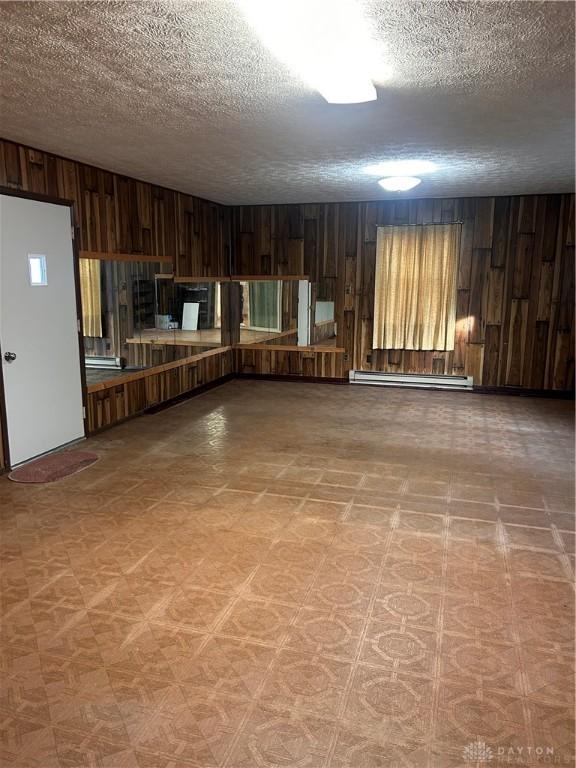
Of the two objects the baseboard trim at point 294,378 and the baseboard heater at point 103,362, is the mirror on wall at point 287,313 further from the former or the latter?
the baseboard heater at point 103,362

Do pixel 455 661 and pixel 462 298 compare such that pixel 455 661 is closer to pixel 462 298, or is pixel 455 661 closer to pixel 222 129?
pixel 222 129

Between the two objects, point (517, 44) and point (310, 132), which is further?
point (310, 132)

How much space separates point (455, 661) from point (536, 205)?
6.33m

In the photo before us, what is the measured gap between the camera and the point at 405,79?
2832 mm

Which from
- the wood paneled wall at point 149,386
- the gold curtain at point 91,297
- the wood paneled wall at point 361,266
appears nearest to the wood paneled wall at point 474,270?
the wood paneled wall at point 361,266

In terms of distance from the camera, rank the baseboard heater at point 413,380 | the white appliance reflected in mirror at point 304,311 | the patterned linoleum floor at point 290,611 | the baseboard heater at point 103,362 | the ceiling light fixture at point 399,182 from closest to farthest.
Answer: the patterned linoleum floor at point 290,611 < the baseboard heater at point 103,362 < the ceiling light fixture at point 399,182 < the baseboard heater at point 413,380 < the white appliance reflected in mirror at point 304,311

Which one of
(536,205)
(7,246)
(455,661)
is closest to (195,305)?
(7,246)

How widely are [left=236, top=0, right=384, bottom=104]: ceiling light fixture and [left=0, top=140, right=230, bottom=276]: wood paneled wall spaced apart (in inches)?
106

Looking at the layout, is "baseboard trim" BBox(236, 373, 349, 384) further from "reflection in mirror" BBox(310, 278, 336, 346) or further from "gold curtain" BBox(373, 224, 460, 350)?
"gold curtain" BBox(373, 224, 460, 350)

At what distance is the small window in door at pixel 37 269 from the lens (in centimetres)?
447

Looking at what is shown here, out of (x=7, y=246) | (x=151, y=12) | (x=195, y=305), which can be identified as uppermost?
(x=151, y=12)

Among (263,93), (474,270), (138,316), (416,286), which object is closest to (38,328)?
(138,316)

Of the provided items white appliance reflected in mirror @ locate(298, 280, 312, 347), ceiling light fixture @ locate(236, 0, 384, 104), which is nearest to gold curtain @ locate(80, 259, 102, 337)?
ceiling light fixture @ locate(236, 0, 384, 104)

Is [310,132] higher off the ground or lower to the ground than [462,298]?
higher
